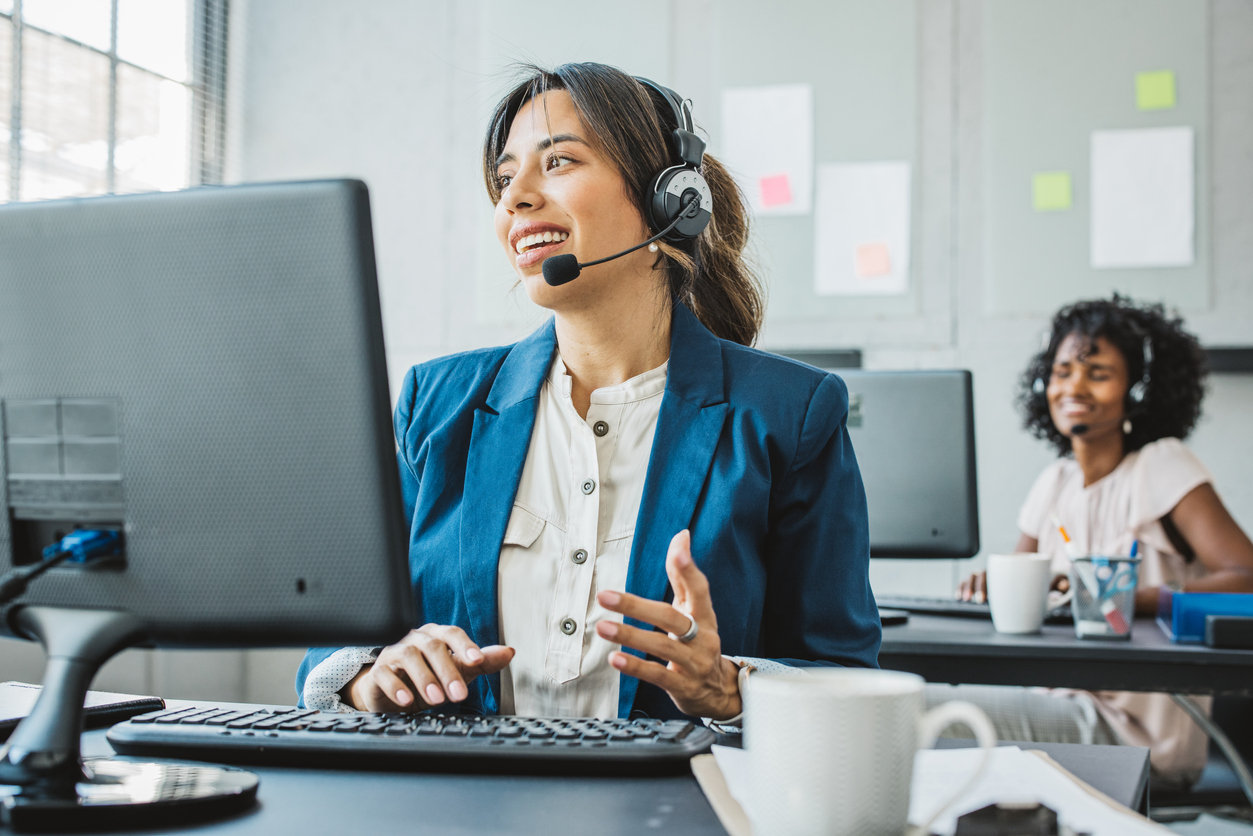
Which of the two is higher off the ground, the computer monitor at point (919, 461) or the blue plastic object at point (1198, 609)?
the computer monitor at point (919, 461)

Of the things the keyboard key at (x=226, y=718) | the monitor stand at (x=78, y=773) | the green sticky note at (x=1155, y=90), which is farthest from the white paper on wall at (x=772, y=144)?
the monitor stand at (x=78, y=773)

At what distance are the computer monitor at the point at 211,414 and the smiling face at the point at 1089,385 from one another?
211 centimetres

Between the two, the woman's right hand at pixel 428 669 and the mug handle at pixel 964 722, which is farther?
the woman's right hand at pixel 428 669

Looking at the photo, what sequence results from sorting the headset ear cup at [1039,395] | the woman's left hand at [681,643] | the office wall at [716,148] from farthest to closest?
the office wall at [716,148]
the headset ear cup at [1039,395]
the woman's left hand at [681,643]

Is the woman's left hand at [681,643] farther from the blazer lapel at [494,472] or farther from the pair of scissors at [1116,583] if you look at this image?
the pair of scissors at [1116,583]

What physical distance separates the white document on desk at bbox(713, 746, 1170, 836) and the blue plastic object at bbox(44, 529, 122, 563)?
43 cm

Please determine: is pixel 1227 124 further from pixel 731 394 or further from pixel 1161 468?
pixel 731 394

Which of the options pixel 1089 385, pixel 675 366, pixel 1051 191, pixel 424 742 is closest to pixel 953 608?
pixel 1089 385

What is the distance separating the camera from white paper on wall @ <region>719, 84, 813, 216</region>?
10.4 ft

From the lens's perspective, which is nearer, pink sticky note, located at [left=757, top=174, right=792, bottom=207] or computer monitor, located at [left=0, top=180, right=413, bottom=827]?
computer monitor, located at [left=0, top=180, right=413, bottom=827]

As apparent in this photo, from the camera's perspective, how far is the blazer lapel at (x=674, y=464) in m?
1.04

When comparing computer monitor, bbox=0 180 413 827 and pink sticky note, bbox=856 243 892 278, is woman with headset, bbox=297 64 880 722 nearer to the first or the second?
computer monitor, bbox=0 180 413 827

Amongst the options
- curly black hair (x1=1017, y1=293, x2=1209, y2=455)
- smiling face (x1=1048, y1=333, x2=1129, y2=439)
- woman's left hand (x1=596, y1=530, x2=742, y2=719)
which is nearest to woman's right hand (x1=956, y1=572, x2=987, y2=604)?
smiling face (x1=1048, y1=333, x2=1129, y2=439)

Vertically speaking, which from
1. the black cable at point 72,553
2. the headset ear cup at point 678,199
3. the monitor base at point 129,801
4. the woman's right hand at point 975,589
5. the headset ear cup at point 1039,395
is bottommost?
the woman's right hand at point 975,589
